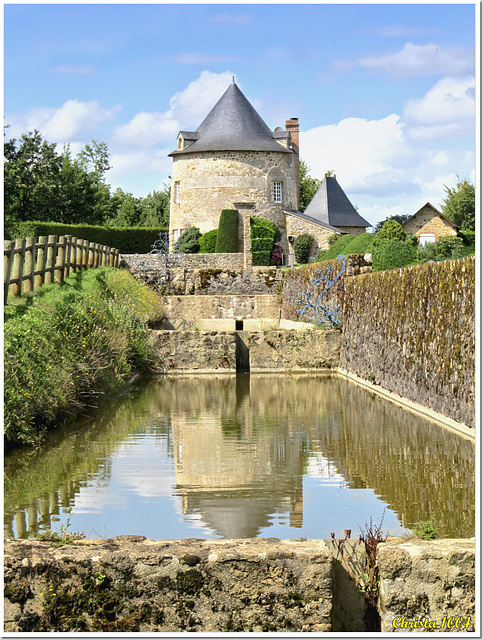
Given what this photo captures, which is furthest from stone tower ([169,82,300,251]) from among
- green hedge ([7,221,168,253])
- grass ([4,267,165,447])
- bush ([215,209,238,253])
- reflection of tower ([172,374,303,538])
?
reflection of tower ([172,374,303,538])

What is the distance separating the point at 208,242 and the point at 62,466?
1620 inches

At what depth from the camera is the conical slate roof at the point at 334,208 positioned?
208ft

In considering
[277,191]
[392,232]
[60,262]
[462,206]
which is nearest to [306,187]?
[462,206]

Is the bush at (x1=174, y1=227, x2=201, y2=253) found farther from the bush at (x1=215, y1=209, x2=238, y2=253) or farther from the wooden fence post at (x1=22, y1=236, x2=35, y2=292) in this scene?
the wooden fence post at (x1=22, y1=236, x2=35, y2=292)

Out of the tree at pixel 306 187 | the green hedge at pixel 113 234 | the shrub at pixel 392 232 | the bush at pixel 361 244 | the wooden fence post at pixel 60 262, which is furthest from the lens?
the tree at pixel 306 187

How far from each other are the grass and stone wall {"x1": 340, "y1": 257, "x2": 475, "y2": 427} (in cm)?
465

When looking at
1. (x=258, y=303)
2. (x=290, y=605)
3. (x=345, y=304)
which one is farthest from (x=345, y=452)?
(x=258, y=303)

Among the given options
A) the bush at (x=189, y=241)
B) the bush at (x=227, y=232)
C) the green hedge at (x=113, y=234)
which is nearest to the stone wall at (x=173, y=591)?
the green hedge at (x=113, y=234)

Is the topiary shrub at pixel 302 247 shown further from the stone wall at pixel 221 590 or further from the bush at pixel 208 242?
the stone wall at pixel 221 590

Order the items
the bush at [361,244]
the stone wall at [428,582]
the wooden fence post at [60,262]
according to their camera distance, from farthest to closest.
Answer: the bush at [361,244] < the wooden fence post at [60,262] < the stone wall at [428,582]

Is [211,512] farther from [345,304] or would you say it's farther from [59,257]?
[59,257]

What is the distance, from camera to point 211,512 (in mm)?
6734

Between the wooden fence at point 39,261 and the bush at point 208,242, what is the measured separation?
22763 millimetres

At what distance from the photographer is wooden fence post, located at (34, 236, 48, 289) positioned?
1833cm
